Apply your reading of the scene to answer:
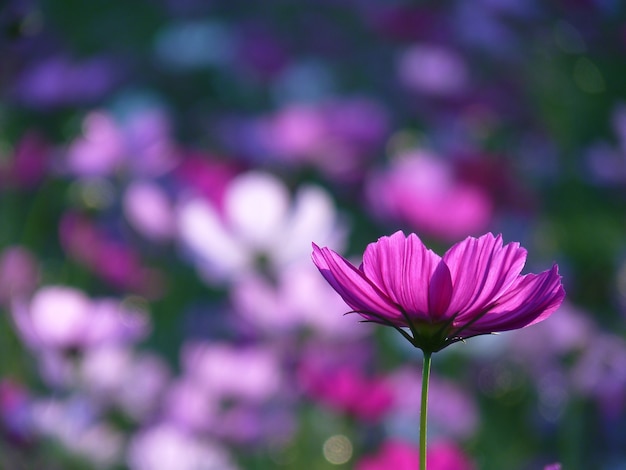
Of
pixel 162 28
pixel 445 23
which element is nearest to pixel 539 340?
pixel 445 23

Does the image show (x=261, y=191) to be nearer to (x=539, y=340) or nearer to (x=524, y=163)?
(x=539, y=340)

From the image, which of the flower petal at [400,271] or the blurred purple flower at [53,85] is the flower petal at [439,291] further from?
the blurred purple flower at [53,85]

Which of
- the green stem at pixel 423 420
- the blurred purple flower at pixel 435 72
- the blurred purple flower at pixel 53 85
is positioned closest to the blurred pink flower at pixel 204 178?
the blurred purple flower at pixel 53 85

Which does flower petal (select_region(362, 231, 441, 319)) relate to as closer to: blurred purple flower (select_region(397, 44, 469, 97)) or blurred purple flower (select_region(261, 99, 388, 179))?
blurred purple flower (select_region(261, 99, 388, 179))

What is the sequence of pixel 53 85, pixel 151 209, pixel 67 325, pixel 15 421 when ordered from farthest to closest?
1. pixel 53 85
2. pixel 151 209
3. pixel 67 325
4. pixel 15 421

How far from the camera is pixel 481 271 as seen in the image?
1.02 ft

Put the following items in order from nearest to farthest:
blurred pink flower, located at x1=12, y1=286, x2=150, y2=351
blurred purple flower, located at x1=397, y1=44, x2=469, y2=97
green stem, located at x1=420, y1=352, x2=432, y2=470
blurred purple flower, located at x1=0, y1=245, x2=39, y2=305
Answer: green stem, located at x1=420, y1=352, x2=432, y2=470 → blurred pink flower, located at x1=12, y1=286, x2=150, y2=351 → blurred purple flower, located at x1=0, y1=245, x2=39, y2=305 → blurred purple flower, located at x1=397, y1=44, x2=469, y2=97

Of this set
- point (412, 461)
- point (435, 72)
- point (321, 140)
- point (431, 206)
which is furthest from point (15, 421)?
point (435, 72)

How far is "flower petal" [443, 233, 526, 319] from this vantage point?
12.1 inches

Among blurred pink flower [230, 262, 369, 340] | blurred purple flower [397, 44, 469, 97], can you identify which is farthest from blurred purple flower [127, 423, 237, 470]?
blurred purple flower [397, 44, 469, 97]

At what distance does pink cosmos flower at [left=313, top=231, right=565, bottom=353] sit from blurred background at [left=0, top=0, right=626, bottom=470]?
328 millimetres

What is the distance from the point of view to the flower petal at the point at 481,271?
1.01ft

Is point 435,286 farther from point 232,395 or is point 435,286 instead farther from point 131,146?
point 131,146

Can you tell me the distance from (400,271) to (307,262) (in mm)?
618
